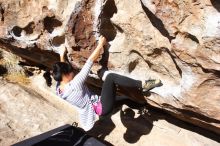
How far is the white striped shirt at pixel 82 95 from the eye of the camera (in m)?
4.96

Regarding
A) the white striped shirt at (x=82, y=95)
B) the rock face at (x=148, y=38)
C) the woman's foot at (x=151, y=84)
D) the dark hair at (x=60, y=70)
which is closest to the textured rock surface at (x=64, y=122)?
the rock face at (x=148, y=38)

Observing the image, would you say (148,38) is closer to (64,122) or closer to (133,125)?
(133,125)

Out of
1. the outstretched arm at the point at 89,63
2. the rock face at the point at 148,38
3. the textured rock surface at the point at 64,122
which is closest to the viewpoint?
the rock face at the point at 148,38

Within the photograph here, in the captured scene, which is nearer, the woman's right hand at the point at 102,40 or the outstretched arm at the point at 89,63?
the outstretched arm at the point at 89,63

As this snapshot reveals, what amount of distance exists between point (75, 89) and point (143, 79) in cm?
92

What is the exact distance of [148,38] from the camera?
4742 millimetres

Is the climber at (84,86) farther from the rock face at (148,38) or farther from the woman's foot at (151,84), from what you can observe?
the rock face at (148,38)

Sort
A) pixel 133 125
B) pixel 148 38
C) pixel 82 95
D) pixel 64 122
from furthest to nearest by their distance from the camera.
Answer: pixel 64 122, pixel 133 125, pixel 82 95, pixel 148 38

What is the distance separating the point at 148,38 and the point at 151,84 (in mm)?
637

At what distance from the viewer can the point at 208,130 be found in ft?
17.7

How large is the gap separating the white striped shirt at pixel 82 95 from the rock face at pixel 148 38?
50 centimetres

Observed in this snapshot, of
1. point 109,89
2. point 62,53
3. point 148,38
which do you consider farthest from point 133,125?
point 148,38

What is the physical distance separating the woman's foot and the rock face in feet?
0.24

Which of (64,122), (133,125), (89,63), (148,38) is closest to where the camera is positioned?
(148,38)
